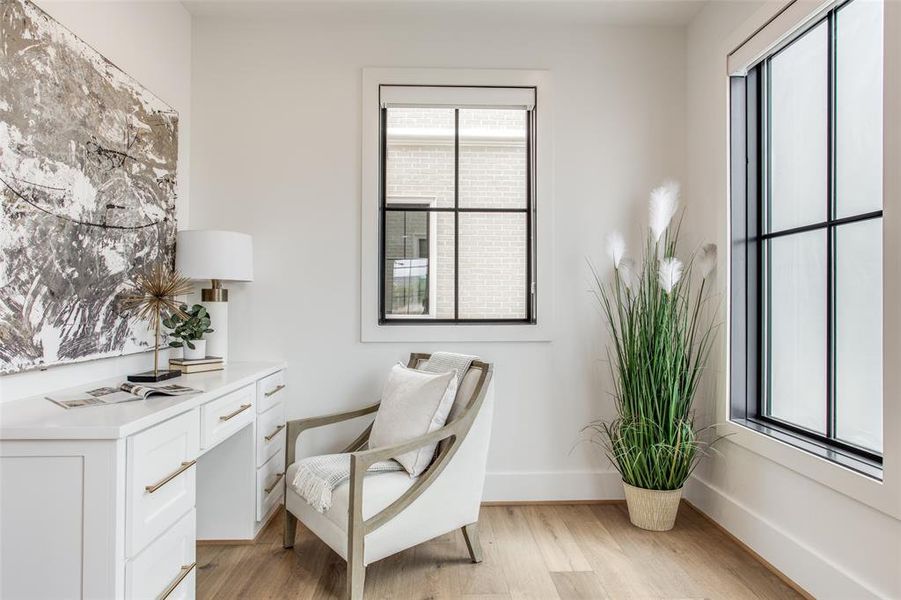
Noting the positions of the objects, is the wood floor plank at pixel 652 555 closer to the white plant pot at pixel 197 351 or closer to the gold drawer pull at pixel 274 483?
the gold drawer pull at pixel 274 483

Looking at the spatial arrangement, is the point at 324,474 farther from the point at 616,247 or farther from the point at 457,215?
the point at 616,247

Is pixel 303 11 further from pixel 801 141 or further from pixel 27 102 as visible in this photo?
pixel 801 141

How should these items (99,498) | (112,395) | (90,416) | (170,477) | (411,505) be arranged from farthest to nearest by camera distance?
(411,505) → (112,395) → (170,477) → (90,416) → (99,498)

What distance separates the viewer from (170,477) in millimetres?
1455

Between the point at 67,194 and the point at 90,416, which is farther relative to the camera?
the point at 67,194

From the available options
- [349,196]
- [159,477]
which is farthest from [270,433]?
[349,196]

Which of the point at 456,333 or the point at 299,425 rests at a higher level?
the point at 456,333

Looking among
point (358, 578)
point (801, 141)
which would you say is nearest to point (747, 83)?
point (801, 141)

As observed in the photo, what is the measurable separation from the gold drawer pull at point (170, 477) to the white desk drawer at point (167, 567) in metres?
0.16

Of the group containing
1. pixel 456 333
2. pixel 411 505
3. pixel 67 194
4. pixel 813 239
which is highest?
pixel 67 194

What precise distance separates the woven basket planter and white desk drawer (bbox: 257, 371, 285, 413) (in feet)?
6.06

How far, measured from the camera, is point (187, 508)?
1576 mm

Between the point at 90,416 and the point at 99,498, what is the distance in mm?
232

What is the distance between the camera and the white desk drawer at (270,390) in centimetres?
227
